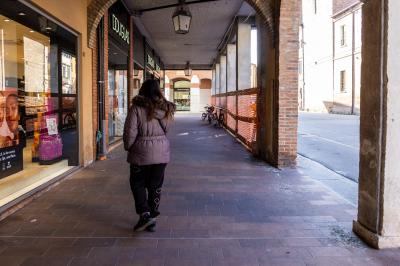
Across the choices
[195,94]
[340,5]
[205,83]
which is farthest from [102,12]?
[205,83]

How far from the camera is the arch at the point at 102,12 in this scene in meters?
8.31

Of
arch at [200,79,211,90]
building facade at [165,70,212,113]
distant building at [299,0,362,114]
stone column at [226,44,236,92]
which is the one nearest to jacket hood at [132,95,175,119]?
stone column at [226,44,236,92]

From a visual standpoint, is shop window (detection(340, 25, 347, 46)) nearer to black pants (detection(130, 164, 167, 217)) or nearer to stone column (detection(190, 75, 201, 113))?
stone column (detection(190, 75, 201, 113))

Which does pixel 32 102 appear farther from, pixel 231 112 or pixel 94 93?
pixel 231 112

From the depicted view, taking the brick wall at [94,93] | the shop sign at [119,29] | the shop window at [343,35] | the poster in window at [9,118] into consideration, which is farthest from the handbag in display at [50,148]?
the shop window at [343,35]

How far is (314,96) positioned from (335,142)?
29196 mm

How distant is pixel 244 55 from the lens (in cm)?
1536

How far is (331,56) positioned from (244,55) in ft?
84.3

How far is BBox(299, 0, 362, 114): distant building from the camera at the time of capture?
114 ft

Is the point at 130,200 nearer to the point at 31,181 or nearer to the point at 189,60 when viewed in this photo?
the point at 31,181

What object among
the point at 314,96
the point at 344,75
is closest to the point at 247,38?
the point at 344,75

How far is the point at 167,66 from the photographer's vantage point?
32156 millimetres

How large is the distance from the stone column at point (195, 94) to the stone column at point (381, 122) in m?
38.8

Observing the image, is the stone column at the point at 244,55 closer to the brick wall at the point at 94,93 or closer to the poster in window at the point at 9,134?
the brick wall at the point at 94,93
